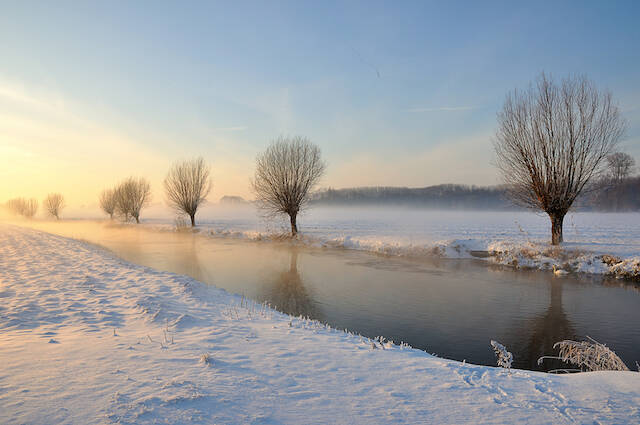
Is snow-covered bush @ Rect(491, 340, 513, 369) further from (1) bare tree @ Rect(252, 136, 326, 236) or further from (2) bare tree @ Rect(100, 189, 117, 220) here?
(2) bare tree @ Rect(100, 189, 117, 220)

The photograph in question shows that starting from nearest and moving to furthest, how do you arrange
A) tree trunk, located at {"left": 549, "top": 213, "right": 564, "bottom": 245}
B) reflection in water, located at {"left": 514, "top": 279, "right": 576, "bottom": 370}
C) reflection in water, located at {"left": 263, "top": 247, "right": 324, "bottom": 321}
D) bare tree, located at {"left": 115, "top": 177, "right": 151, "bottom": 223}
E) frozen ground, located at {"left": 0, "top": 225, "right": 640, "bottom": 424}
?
frozen ground, located at {"left": 0, "top": 225, "right": 640, "bottom": 424}
reflection in water, located at {"left": 514, "top": 279, "right": 576, "bottom": 370}
reflection in water, located at {"left": 263, "top": 247, "right": 324, "bottom": 321}
tree trunk, located at {"left": 549, "top": 213, "right": 564, "bottom": 245}
bare tree, located at {"left": 115, "top": 177, "right": 151, "bottom": 223}

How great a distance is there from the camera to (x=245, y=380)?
395 cm

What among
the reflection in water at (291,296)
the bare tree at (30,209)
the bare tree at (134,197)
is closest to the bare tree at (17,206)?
the bare tree at (30,209)

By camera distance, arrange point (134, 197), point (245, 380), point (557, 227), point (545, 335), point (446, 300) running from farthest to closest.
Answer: point (134, 197) → point (557, 227) → point (446, 300) → point (545, 335) → point (245, 380)

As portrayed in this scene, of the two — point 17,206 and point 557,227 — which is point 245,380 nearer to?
point 557,227

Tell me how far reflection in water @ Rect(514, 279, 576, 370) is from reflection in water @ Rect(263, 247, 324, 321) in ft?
16.2

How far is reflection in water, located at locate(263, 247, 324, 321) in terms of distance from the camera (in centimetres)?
1001

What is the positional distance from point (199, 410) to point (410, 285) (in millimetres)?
11205

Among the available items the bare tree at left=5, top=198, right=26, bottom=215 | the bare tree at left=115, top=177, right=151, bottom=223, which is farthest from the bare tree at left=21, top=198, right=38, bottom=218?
the bare tree at left=115, top=177, right=151, bottom=223

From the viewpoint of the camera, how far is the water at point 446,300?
26.0 ft

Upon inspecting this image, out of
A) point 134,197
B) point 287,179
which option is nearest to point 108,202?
point 134,197

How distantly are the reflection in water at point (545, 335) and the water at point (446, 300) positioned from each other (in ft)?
0.08

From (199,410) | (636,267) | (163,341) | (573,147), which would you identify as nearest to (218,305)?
(163,341)

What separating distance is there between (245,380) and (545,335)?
795cm
